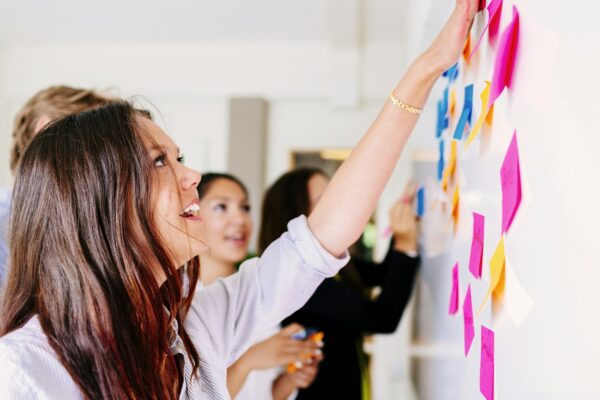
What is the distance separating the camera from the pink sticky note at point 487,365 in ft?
2.40

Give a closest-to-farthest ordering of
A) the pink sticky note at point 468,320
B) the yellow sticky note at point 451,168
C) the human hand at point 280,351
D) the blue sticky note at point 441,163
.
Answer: the pink sticky note at point 468,320
the yellow sticky note at point 451,168
the blue sticky note at point 441,163
the human hand at point 280,351

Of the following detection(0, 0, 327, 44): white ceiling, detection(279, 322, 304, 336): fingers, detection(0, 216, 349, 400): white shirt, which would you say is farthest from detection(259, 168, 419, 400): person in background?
detection(0, 0, 327, 44): white ceiling

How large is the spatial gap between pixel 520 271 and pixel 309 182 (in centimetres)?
131

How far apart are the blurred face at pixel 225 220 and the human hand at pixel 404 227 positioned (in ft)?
1.62

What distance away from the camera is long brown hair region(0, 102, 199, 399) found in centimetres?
81

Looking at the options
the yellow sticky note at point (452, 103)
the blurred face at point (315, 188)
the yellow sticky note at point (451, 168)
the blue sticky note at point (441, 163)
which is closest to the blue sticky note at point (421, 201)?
the blurred face at point (315, 188)

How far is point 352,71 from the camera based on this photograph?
12.3 ft

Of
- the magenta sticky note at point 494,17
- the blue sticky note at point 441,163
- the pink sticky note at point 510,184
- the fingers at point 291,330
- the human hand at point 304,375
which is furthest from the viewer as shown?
the human hand at point 304,375

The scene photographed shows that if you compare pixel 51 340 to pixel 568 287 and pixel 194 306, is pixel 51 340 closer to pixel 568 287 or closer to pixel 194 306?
pixel 194 306

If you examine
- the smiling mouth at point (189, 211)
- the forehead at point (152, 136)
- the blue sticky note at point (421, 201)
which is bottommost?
the blue sticky note at point (421, 201)

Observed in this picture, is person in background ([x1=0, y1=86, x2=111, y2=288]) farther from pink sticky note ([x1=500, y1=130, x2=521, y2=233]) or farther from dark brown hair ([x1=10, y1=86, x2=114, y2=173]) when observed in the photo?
pink sticky note ([x1=500, y1=130, x2=521, y2=233])

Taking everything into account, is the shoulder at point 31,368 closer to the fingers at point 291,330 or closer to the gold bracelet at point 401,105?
the gold bracelet at point 401,105

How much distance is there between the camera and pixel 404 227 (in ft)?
6.39

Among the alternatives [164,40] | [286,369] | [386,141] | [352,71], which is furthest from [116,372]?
[164,40]
